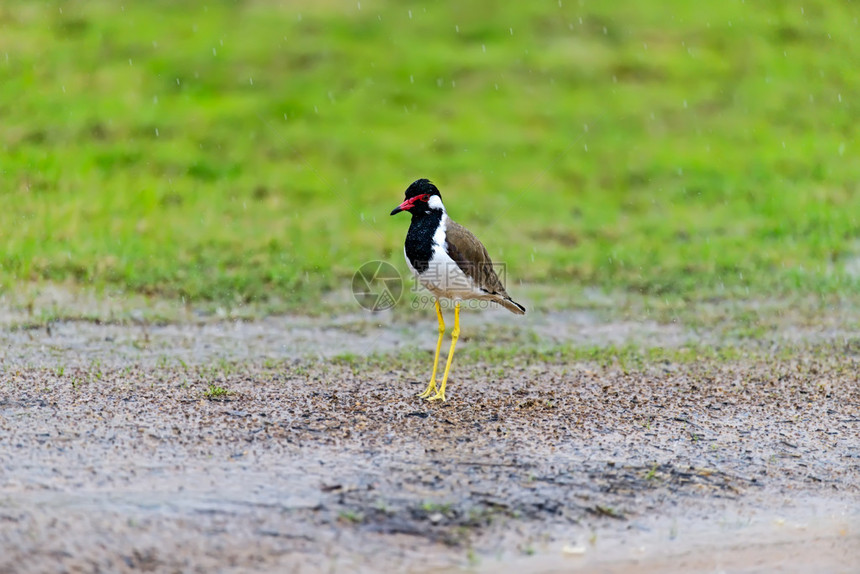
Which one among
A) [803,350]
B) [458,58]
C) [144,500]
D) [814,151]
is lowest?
[144,500]

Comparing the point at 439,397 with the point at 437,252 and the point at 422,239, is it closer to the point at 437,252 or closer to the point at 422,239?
the point at 437,252

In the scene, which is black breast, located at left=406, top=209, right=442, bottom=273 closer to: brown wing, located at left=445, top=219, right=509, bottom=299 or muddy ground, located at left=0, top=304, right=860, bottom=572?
brown wing, located at left=445, top=219, right=509, bottom=299

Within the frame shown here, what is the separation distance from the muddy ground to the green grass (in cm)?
295

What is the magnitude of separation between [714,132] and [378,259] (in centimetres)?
711

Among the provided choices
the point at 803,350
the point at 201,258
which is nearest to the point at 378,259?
the point at 201,258

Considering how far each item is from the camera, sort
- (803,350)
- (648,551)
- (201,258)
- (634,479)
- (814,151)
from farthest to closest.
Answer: (814,151), (201,258), (803,350), (634,479), (648,551)

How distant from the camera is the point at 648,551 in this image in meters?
4.96

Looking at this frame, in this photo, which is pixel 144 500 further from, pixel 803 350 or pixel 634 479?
pixel 803 350

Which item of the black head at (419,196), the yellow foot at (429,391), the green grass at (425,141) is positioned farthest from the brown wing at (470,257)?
the green grass at (425,141)

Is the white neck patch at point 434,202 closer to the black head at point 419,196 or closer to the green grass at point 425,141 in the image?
the black head at point 419,196

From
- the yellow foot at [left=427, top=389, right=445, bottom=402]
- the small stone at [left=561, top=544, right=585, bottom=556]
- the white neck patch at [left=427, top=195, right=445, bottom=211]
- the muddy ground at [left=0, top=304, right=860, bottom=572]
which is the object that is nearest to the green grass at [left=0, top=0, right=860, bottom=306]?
the muddy ground at [left=0, top=304, right=860, bottom=572]

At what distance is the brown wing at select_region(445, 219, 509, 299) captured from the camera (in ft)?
24.1

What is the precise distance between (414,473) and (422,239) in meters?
2.17

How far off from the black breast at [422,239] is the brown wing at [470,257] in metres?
0.12
